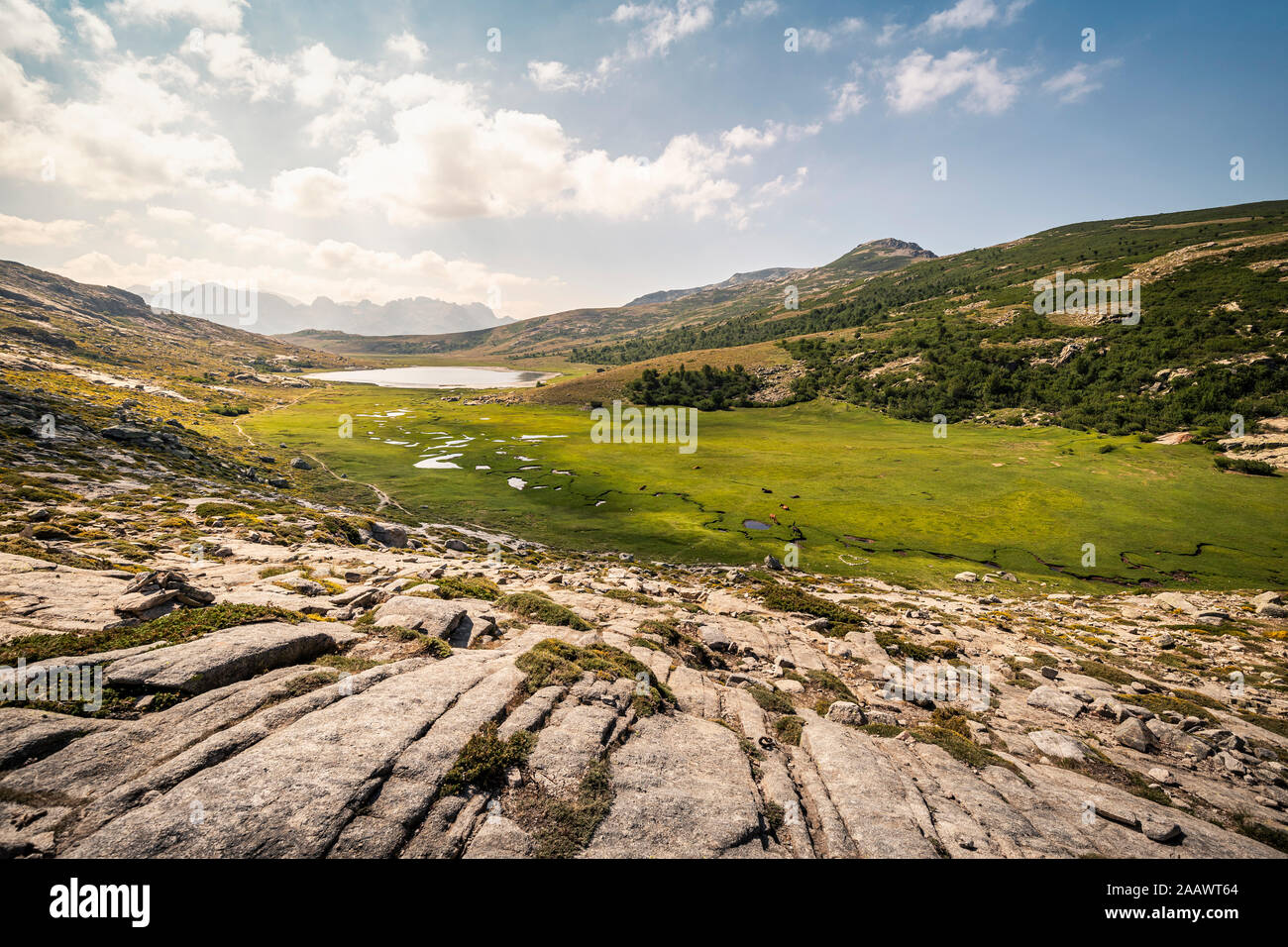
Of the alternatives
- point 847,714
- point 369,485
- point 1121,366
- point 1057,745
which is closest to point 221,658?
point 847,714

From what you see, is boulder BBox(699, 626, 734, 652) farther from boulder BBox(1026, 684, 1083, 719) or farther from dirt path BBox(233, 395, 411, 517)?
dirt path BBox(233, 395, 411, 517)

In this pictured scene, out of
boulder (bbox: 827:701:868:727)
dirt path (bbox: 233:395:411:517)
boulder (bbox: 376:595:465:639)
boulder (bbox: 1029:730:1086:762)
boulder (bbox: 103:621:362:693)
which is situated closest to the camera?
boulder (bbox: 103:621:362:693)

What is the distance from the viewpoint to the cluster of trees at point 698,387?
135 m

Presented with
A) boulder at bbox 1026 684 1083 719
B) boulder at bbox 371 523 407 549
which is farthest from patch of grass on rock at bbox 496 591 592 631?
boulder at bbox 371 523 407 549

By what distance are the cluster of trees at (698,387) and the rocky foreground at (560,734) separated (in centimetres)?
11697

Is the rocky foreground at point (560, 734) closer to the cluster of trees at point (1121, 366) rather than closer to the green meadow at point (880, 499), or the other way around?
the green meadow at point (880, 499)

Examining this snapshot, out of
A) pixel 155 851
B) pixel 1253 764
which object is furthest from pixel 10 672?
pixel 1253 764

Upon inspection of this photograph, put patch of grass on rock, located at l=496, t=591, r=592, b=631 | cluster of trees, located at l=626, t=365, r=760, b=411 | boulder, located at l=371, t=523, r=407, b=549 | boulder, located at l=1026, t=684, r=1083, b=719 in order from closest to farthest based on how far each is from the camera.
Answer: boulder, located at l=1026, t=684, r=1083, b=719 → patch of grass on rock, located at l=496, t=591, r=592, b=631 → boulder, located at l=371, t=523, r=407, b=549 → cluster of trees, located at l=626, t=365, r=760, b=411

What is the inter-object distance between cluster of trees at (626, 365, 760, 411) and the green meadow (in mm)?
45549

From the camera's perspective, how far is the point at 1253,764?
43.1ft

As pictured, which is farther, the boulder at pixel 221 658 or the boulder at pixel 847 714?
the boulder at pixel 847 714

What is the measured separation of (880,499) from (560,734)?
5308cm

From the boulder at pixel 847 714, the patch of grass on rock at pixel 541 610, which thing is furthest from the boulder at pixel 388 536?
the boulder at pixel 847 714

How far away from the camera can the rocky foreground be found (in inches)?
304
